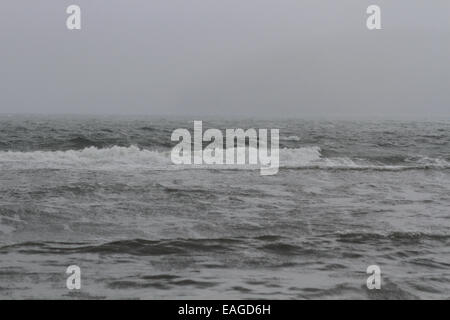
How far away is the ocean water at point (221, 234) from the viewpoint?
525cm

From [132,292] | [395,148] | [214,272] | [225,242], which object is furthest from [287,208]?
[395,148]

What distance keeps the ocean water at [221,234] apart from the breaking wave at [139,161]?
1.86 meters

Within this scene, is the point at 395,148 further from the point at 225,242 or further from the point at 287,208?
the point at 225,242

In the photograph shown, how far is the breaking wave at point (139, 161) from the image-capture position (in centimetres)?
1733

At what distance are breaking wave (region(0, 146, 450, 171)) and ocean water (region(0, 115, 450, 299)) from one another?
186 cm

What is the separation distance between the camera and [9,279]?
5348 millimetres

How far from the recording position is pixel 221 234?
24.5 feet

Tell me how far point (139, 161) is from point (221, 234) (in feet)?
39.0

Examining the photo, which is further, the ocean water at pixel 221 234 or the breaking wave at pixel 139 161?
the breaking wave at pixel 139 161

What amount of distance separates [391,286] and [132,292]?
8.50 feet

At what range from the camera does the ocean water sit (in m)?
5.25

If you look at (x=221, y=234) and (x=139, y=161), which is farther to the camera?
(x=139, y=161)

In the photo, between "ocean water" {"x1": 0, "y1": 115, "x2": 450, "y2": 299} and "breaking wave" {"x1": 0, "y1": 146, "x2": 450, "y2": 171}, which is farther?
"breaking wave" {"x1": 0, "y1": 146, "x2": 450, "y2": 171}
